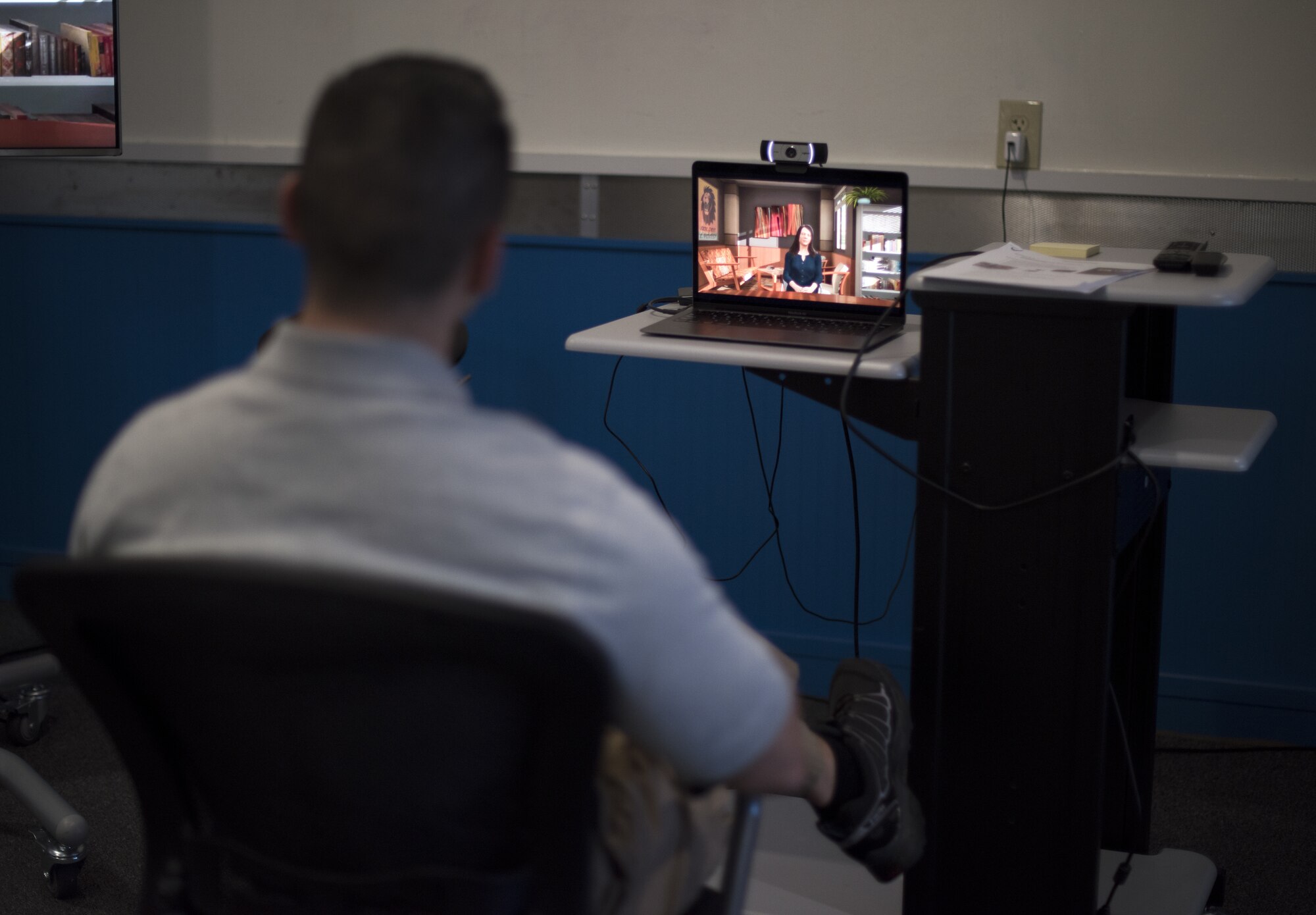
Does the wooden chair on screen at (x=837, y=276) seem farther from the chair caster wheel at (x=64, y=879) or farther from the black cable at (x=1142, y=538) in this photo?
the chair caster wheel at (x=64, y=879)

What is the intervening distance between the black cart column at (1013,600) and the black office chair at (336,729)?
0.85 m

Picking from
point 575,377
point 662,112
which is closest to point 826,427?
point 575,377

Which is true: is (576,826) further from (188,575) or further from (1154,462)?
(1154,462)

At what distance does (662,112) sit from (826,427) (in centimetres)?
74

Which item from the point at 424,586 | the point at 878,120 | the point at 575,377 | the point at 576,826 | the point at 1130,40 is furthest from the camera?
the point at 575,377

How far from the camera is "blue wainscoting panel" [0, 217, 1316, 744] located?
2527 millimetres

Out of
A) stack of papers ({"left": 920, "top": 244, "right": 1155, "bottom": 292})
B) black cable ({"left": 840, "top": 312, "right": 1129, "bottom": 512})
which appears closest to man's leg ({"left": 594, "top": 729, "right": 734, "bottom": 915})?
black cable ({"left": 840, "top": 312, "right": 1129, "bottom": 512})

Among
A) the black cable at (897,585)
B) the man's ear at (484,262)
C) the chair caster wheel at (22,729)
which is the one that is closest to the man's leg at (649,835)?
the man's ear at (484,262)

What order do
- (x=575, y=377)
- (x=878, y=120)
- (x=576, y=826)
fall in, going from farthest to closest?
1. (x=575, y=377)
2. (x=878, y=120)
3. (x=576, y=826)

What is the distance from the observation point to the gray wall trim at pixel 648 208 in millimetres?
2422

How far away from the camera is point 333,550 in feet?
2.55

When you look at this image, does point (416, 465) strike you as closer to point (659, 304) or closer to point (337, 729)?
point (337, 729)

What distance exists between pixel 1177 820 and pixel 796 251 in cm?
126

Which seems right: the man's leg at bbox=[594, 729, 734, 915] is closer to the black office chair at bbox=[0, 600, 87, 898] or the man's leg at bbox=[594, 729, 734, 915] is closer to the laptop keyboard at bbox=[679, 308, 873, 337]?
the laptop keyboard at bbox=[679, 308, 873, 337]
